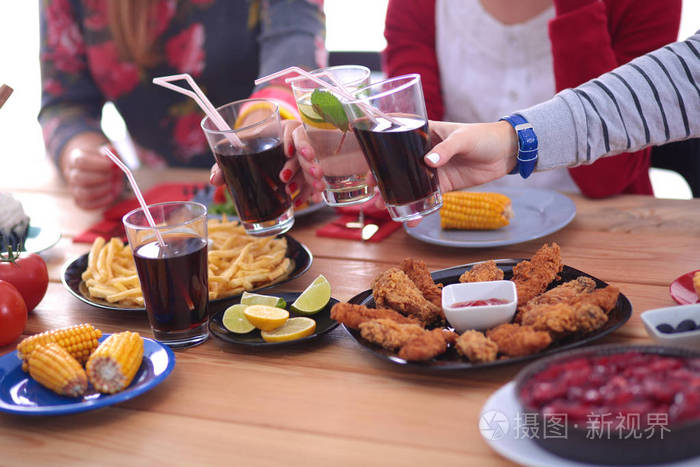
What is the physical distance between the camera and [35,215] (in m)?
2.29

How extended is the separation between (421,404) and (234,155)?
2.22ft

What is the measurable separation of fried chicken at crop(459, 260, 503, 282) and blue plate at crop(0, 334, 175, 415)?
58 centimetres

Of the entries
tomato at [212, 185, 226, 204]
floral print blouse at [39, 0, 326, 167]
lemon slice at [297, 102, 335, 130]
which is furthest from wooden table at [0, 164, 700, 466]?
floral print blouse at [39, 0, 326, 167]

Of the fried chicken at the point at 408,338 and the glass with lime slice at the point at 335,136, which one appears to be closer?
the fried chicken at the point at 408,338

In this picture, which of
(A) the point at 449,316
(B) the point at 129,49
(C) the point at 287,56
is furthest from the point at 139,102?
(A) the point at 449,316

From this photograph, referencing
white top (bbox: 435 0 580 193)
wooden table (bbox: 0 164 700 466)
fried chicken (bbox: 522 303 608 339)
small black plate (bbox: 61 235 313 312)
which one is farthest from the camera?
white top (bbox: 435 0 580 193)

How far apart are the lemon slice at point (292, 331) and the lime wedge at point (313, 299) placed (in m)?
0.04

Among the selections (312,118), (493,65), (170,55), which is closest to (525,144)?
(312,118)

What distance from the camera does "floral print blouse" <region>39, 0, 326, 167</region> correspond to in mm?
2645

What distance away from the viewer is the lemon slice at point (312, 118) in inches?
56.4

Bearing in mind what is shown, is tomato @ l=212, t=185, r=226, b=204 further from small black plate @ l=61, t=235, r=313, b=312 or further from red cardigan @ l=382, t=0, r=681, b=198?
red cardigan @ l=382, t=0, r=681, b=198

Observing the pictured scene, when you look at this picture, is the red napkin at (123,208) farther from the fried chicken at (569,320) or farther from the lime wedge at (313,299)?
the fried chicken at (569,320)

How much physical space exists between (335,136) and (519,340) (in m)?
0.58

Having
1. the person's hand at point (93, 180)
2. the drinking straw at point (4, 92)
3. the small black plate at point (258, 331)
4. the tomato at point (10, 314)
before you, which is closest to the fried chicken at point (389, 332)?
the small black plate at point (258, 331)
